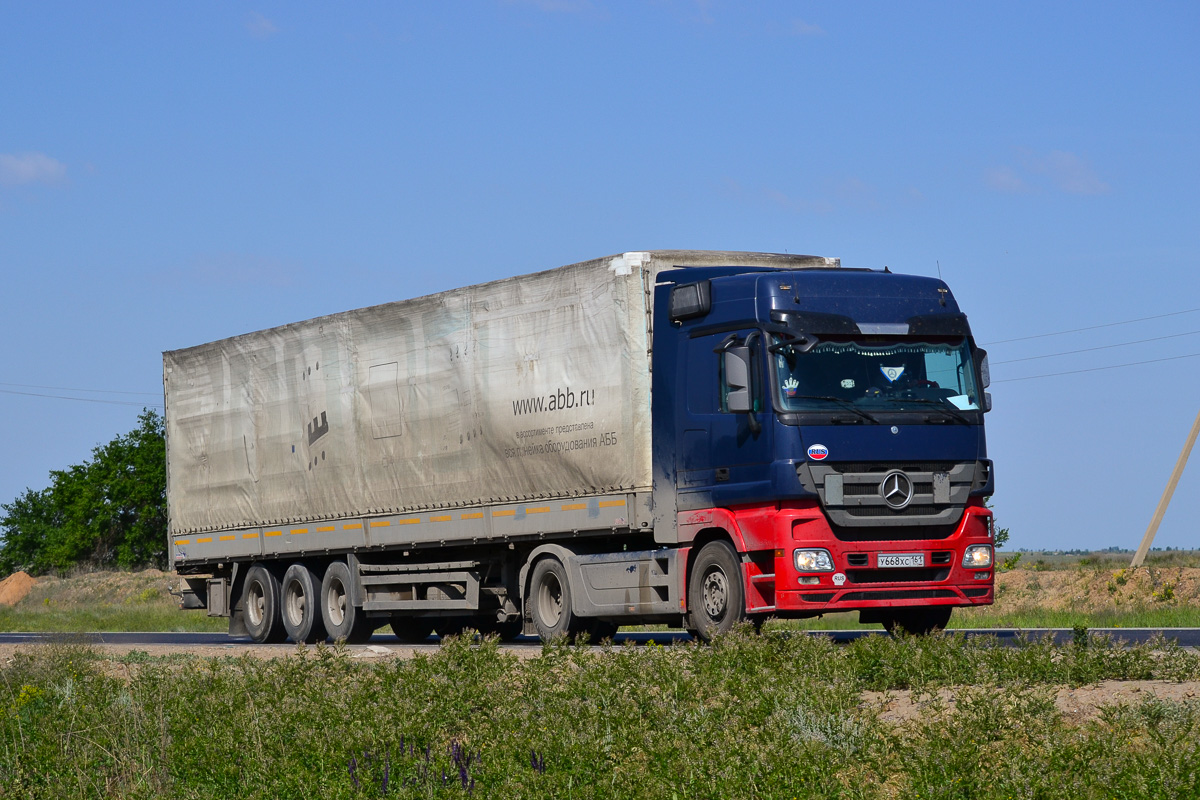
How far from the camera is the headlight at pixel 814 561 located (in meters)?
14.3

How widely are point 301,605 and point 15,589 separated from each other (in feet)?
150

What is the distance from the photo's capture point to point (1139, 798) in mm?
6695

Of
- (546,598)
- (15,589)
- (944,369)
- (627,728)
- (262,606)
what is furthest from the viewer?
(15,589)

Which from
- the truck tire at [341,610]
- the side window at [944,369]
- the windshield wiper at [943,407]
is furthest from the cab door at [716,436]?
the truck tire at [341,610]

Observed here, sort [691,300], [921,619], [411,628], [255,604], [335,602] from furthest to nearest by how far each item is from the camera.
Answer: [255,604] < [411,628] < [335,602] < [921,619] < [691,300]

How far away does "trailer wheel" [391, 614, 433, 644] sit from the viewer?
910 inches


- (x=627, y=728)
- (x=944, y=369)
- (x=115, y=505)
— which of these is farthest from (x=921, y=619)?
(x=115, y=505)

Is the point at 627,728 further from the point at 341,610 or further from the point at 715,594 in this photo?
the point at 341,610

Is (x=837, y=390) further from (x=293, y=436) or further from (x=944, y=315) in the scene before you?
(x=293, y=436)

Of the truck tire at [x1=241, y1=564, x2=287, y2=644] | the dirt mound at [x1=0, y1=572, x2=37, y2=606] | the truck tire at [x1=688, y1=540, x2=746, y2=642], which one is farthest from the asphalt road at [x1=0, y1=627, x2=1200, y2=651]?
the dirt mound at [x1=0, y1=572, x2=37, y2=606]

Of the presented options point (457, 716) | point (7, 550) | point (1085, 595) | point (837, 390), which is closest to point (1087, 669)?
point (457, 716)

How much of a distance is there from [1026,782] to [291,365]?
55.5ft

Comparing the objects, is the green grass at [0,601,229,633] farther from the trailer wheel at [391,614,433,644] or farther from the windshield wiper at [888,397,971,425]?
the windshield wiper at [888,397,971,425]

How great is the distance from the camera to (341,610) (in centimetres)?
2197
